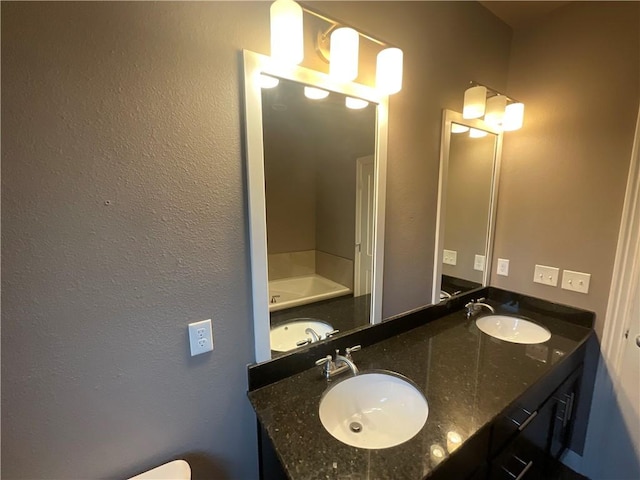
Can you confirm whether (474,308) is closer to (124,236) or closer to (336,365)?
(336,365)

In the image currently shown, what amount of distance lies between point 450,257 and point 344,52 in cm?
124

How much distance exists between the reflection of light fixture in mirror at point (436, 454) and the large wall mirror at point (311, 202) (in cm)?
53

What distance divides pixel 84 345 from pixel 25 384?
0.13m

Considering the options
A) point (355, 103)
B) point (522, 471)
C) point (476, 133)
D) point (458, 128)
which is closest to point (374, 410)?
point (522, 471)

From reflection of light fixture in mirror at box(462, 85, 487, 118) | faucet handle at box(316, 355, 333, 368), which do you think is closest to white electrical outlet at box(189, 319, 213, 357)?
faucet handle at box(316, 355, 333, 368)

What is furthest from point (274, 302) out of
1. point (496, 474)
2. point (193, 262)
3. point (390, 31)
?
point (390, 31)

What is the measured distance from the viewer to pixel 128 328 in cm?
79

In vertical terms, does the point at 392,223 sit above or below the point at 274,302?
above

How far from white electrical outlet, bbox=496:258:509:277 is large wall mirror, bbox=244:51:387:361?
41.9 inches

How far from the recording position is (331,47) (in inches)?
37.5

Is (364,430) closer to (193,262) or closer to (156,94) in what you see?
(193,262)

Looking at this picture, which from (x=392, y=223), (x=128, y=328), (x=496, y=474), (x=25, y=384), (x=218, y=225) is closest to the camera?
(x=25, y=384)

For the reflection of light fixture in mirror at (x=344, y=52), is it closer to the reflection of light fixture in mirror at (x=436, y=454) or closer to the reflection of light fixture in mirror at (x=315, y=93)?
the reflection of light fixture in mirror at (x=315, y=93)

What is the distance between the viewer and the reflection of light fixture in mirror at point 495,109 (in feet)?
4.97
